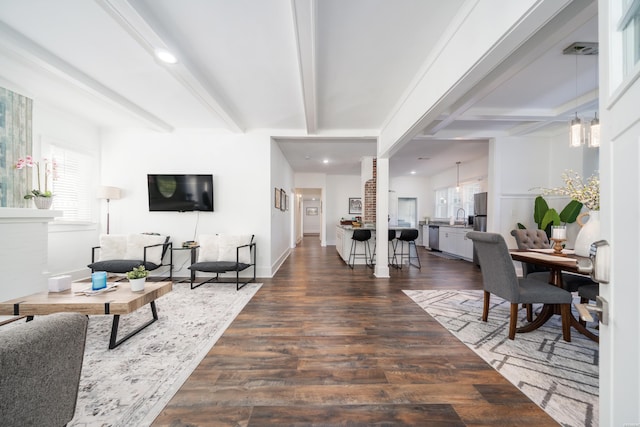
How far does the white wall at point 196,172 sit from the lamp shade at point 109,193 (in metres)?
0.25

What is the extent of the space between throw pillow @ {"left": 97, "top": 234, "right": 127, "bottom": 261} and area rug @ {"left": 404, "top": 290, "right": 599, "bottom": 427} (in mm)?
4586

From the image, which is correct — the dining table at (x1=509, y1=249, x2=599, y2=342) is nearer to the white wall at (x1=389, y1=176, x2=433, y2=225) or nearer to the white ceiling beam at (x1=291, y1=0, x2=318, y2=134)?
the white ceiling beam at (x1=291, y1=0, x2=318, y2=134)

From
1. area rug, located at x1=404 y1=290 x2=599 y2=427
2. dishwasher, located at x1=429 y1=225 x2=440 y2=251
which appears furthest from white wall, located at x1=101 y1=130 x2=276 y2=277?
dishwasher, located at x1=429 y1=225 x2=440 y2=251

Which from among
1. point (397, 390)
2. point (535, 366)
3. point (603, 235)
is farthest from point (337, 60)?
point (535, 366)

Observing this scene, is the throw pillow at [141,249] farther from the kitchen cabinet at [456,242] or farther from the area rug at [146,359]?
the kitchen cabinet at [456,242]

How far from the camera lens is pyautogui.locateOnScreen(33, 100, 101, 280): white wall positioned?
3.59m

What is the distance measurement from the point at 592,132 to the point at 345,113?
2748mm

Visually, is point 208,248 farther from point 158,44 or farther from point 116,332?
point 158,44

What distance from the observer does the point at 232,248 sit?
3998 millimetres

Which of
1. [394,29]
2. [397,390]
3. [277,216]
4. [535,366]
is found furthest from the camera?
[277,216]

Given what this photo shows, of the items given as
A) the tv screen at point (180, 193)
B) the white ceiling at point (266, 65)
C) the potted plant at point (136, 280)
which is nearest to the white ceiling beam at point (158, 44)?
the white ceiling at point (266, 65)

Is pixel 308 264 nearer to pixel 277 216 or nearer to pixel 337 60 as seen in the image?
pixel 277 216

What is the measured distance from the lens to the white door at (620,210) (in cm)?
60

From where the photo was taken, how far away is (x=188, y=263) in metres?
4.45
